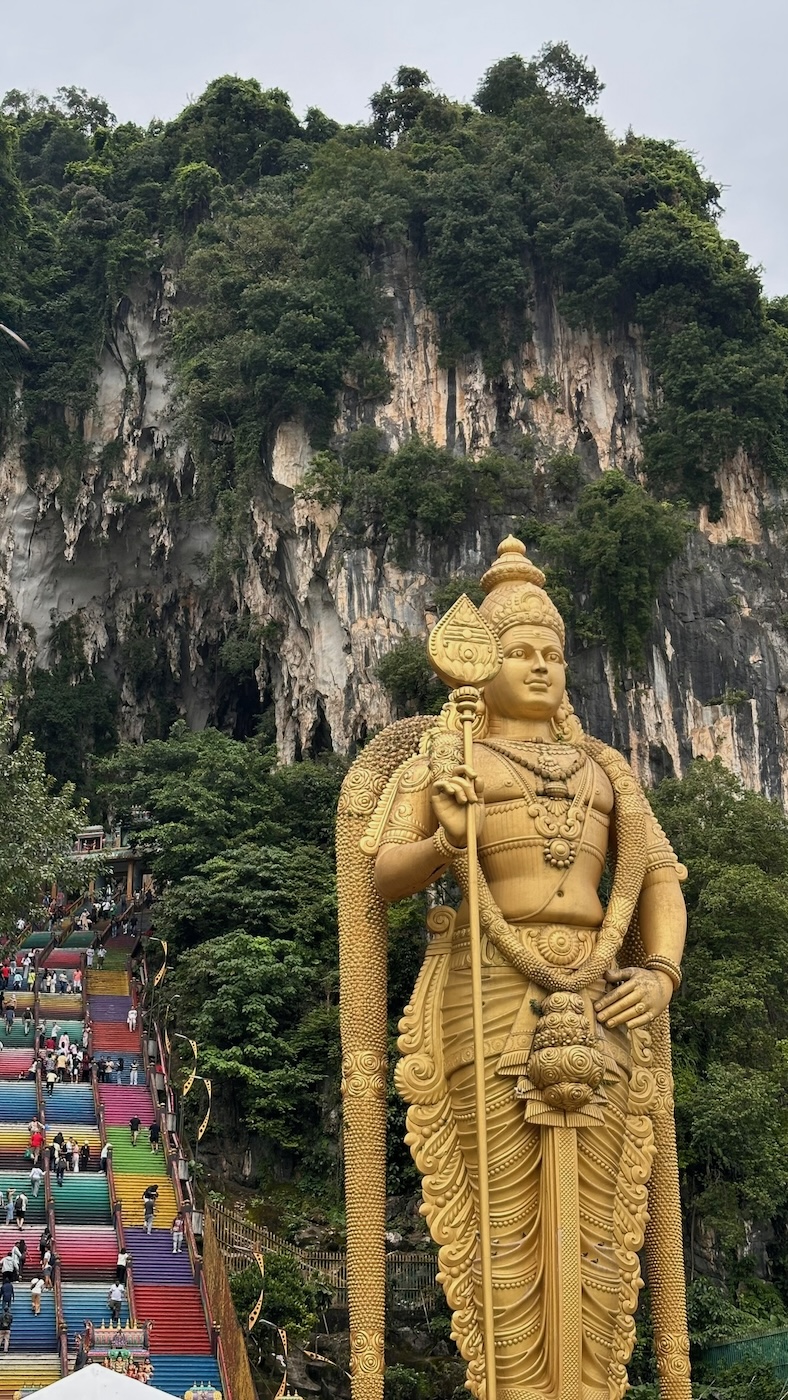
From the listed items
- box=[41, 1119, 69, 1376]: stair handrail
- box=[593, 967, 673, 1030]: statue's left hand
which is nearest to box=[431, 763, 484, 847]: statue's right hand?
box=[593, 967, 673, 1030]: statue's left hand

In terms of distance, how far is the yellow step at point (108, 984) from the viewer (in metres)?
19.6

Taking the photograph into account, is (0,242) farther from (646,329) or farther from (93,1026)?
(93,1026)

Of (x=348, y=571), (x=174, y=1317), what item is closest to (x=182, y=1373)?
(x=174, y=1317)

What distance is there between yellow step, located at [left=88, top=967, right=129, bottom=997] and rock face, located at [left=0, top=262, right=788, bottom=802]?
5562 millimetres

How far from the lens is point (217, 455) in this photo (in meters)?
27.5

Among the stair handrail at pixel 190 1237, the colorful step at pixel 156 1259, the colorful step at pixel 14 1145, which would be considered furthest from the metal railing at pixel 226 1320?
the colorful step at pixel 14 1145

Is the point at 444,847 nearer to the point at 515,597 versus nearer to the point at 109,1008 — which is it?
the point at 515,597

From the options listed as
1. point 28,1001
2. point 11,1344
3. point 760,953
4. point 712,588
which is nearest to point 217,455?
point 712,588

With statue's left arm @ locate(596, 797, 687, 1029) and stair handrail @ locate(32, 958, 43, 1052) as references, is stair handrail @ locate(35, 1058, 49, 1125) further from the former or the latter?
statue's left arm @ locate(596, 797, 687, 1029)

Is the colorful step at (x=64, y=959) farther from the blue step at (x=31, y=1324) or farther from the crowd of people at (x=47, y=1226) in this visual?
the blue step at (x=31, y=1324)

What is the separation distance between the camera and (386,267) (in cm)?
2691

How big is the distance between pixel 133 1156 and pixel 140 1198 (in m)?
0.84

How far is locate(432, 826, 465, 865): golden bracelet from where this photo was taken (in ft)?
25.6

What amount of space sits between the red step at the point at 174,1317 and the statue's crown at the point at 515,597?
5525 millimetres
